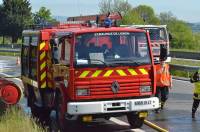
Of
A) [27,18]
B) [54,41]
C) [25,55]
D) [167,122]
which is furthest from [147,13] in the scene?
[54,41]

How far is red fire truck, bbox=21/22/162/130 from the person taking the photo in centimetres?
1003

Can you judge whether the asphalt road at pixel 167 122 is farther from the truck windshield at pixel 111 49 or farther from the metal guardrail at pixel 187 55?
the metal guardrail at pixel 187 55

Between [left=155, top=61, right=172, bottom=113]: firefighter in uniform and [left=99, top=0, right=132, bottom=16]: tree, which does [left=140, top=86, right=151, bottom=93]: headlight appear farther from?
[left=99, top=0, right=132, bottom=16]: tree

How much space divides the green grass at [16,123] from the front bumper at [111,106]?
2.68 feet

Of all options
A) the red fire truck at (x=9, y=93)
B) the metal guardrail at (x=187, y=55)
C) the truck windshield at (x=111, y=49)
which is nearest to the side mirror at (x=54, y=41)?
the truck windshield at (x=111, y=49)

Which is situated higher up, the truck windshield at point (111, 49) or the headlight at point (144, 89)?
the truck windshield at point (111, 49)

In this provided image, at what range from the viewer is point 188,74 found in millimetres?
25625

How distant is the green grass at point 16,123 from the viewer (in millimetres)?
8680

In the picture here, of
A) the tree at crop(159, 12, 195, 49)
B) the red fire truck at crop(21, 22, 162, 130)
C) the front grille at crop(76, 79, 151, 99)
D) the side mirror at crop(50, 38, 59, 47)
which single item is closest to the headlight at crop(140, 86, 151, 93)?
the red fire truck at crop(21, 22, 162, 130)

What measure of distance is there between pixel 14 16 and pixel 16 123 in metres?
75.3

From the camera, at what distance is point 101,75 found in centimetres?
1014

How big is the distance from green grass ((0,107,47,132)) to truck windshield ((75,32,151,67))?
1.43 m

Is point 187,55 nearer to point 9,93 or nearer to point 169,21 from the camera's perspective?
point 9,93

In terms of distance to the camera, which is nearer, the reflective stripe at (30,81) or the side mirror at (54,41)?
the side mirror at (54,41)
